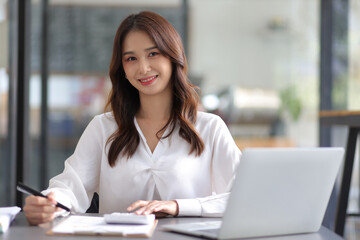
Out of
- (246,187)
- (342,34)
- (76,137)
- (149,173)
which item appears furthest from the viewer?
(76,137)

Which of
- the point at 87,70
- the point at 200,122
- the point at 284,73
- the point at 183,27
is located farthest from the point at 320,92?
the point at 200,122

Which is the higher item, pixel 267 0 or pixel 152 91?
pixel 267 0

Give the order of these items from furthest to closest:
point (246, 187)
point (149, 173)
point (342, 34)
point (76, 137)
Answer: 1. point (76, 137)
2. point (342, 34)
3. point (149, 173)
4. point (246, 187)

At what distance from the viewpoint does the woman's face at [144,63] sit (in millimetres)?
A: 1994

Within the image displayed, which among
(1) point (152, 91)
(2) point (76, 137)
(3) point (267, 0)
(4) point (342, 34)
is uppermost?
(3) point (267, 0)

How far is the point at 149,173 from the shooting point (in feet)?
6.59

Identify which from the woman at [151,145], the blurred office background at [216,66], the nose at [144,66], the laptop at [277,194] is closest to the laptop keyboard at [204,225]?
the laptop at [277,194]

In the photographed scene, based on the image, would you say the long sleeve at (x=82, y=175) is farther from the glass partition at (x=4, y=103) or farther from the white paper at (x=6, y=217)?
the glass partition at (x=4, y=103)

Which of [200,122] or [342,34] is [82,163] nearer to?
[200,122]

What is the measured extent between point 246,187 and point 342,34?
11.8ft

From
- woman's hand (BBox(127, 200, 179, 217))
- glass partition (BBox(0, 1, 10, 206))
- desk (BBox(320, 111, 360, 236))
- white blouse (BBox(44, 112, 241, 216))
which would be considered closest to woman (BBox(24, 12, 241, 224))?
white blouse (BBox(44, 112, 241, 216))

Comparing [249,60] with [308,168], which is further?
[249,60]

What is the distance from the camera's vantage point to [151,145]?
2080mm

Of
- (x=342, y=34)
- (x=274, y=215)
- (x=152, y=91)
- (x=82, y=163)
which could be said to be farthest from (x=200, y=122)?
(x=342, y=34)
